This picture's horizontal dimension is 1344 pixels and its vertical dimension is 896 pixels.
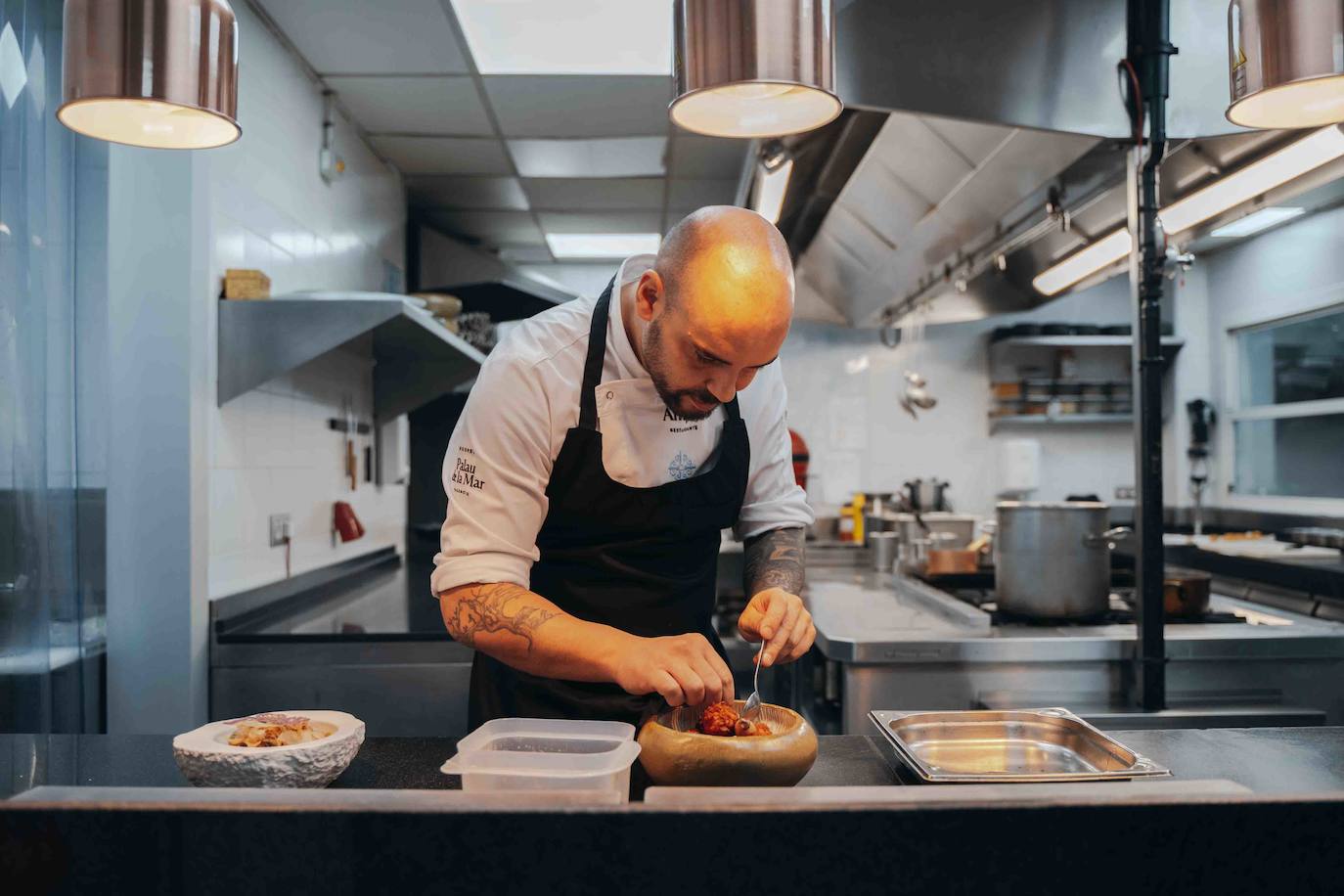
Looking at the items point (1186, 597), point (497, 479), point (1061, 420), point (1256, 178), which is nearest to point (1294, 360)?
point (1061, 420)

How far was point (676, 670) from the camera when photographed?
1182mm

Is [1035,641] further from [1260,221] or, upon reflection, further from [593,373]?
[1260,221]

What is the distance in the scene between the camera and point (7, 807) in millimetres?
848

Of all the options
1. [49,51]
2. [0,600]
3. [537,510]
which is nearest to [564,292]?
[49,51]

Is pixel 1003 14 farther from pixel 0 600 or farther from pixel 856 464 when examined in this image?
pixel 856 464

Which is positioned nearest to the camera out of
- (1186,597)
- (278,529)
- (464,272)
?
(1186,597)

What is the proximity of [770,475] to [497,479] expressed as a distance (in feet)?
1.89

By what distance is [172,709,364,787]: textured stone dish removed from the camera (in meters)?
1.07

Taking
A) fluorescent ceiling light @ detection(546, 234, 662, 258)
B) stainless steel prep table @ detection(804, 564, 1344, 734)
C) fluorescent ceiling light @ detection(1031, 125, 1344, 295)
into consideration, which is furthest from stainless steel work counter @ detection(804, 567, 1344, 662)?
fluorescent ceiling light @ detection(546, 234, 662, 258)

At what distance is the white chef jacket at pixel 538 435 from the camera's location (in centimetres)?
142

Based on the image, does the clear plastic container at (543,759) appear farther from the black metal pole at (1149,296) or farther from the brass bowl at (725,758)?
the black metal pole at (1149,296)

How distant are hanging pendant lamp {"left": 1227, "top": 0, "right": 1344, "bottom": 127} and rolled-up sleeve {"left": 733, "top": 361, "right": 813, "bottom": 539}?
2.75ft

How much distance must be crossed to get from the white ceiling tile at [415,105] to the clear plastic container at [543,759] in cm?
300

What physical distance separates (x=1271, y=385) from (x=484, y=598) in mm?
6281
